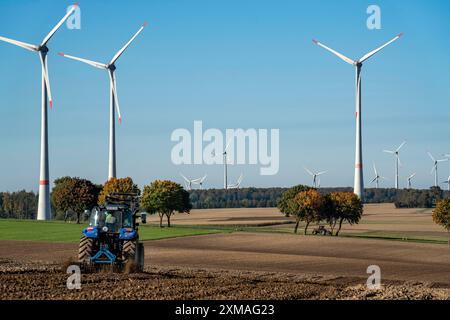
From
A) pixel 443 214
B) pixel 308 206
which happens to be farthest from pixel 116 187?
pixel 443 214

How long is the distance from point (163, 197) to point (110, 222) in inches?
3558

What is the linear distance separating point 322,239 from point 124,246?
63655 millimetres

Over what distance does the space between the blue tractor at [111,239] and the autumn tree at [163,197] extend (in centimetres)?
8904

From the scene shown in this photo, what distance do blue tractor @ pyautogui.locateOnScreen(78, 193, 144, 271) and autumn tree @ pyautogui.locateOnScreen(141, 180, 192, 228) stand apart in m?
89.0

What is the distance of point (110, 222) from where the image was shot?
113ft

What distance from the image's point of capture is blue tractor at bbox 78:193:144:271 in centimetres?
3347

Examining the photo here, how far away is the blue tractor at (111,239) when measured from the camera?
110 ft

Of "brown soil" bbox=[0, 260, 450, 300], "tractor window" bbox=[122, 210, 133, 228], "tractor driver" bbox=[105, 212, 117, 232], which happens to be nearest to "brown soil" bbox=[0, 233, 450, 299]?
"brown soil" bbox=[0, 260, 450, 300]

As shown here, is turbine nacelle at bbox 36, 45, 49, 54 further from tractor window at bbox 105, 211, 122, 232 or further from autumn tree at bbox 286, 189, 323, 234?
tractor window at bbox 105, 211, 122, 232

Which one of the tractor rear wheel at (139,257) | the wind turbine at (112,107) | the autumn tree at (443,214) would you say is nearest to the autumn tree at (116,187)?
the wind turbine at (112,107)

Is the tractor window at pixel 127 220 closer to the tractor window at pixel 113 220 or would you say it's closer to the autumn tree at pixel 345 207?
the tractor window at pixel 113 220
